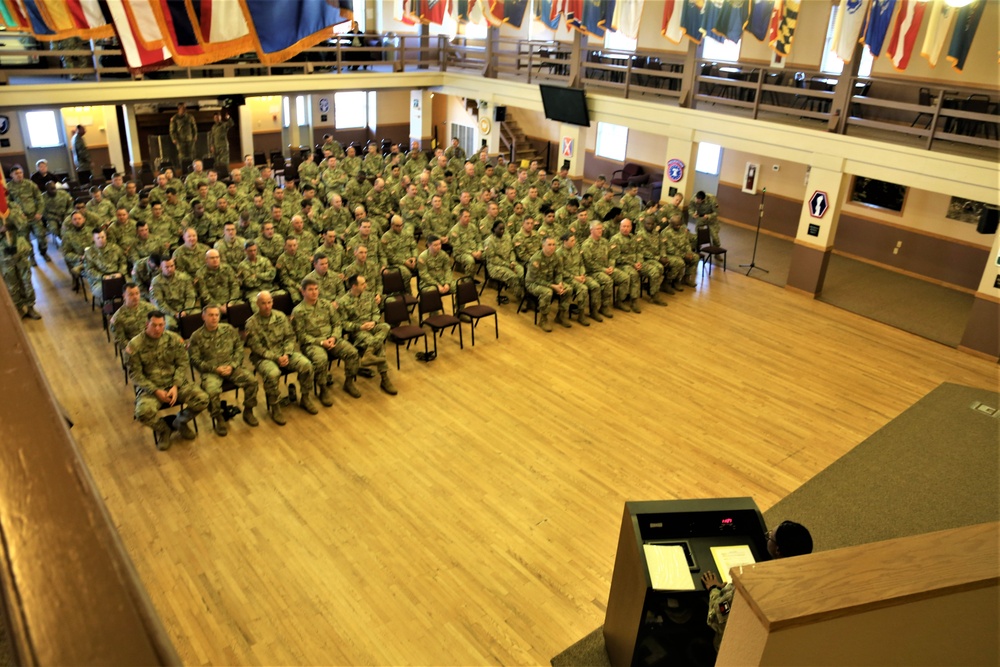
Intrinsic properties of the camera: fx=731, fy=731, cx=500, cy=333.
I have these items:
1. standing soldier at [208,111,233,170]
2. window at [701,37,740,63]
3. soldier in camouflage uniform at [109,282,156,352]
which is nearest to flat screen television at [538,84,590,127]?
window at [701,37,740,63]

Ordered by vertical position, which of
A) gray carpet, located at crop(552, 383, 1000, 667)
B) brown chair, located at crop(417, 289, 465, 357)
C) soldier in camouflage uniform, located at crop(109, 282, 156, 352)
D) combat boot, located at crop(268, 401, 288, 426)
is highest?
soldier in camouflage uniform, located at crop(109, 282, 156, 352)

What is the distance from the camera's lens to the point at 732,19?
1220 cm

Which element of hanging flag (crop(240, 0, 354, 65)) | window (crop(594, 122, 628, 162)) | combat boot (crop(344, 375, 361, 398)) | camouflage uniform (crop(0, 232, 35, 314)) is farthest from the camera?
window (crop(594, 122, 628, 162))

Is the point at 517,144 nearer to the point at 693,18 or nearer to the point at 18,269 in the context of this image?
the point at 693,18

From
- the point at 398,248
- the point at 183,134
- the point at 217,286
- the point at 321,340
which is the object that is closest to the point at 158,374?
the point at 321,340

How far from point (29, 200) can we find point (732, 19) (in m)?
12.0

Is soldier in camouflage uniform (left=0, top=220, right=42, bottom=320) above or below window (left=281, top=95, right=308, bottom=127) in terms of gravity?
below

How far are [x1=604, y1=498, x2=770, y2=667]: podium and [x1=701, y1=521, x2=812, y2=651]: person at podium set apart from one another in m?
0.11

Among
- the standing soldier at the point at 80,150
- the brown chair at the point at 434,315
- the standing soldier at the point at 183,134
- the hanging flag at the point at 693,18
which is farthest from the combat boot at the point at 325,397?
the standing soldier at the point at 183,134

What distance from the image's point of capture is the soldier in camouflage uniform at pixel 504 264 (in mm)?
11117

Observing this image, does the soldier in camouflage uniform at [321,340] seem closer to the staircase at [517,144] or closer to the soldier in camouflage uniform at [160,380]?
the soldier in camouflage uniform at [160,380]

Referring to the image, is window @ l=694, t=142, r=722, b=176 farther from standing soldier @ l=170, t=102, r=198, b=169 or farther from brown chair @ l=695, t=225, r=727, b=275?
standing soldier @ l=170, t=102, r=198, b=169

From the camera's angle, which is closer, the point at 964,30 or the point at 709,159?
the point at 964,30

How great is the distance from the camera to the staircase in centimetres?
2034
